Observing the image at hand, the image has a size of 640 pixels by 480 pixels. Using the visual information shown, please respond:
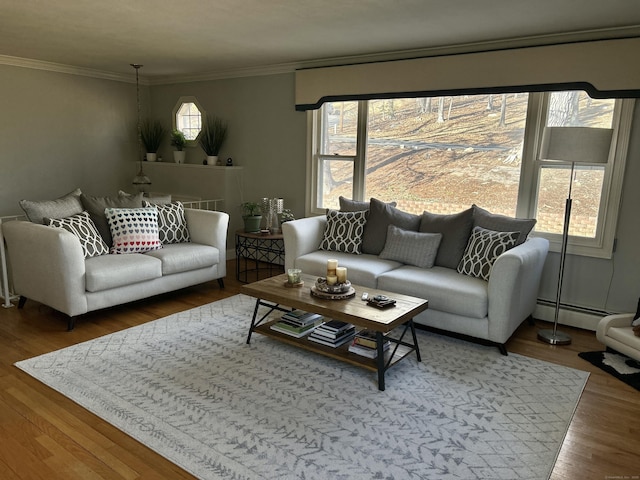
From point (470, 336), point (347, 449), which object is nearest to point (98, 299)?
point (347, 449)

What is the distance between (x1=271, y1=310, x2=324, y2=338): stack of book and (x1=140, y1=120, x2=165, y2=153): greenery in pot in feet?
14.0

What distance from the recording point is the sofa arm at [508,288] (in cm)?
319

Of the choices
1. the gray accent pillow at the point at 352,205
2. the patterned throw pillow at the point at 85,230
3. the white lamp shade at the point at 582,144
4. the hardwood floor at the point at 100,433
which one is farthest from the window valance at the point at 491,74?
the patterned throw pillow at the point at 85,230

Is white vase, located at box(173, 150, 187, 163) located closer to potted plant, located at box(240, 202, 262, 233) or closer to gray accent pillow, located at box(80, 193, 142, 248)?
potted plant, located at box(240, 202, 262, 233)

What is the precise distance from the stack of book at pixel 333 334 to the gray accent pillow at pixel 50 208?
7.97ft

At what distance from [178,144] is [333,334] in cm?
418

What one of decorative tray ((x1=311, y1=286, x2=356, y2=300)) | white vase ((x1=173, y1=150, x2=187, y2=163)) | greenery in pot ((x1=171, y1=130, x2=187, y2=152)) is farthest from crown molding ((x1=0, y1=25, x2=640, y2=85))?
decorative tray ((x1=311, y1=286, x2=356, y2=300))

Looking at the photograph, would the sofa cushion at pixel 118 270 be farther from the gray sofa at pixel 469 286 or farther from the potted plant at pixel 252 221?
the gray sofa at pixel 469 286

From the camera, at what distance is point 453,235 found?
12.9 feet

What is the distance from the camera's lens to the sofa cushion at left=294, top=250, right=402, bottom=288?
3.79m

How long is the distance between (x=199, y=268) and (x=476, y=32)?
3125 millimetres

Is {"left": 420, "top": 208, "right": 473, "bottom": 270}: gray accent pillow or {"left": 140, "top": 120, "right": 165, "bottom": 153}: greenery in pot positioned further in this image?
{"left": 140, "top": 120, "right": 165, "bottom": 153}: greenery in pot

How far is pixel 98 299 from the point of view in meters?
3.67

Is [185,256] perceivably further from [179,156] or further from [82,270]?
[179,156]
